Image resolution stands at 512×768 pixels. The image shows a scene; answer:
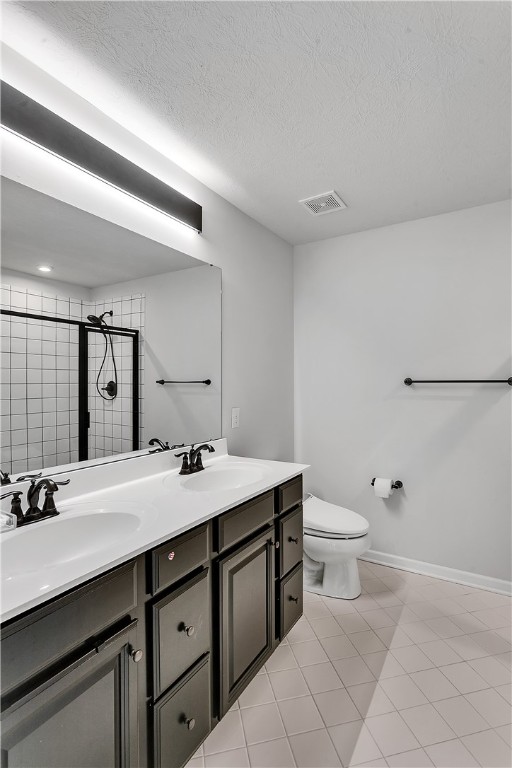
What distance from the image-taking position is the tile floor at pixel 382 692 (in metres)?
1.32

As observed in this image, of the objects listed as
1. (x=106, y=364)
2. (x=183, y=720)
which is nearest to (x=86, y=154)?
(x=106, y=364)

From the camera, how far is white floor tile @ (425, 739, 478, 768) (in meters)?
1.28

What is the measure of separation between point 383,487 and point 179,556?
1750mm

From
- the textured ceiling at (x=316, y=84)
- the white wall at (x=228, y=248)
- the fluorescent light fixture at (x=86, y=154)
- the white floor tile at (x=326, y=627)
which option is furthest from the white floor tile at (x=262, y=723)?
the textured ceiling at (x=316, y=84)

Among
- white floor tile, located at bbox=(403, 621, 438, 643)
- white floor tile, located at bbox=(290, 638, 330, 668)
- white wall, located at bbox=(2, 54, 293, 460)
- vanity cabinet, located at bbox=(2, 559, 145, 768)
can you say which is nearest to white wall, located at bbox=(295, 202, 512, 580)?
white wall, located at bbox=(2, 54, 293, 460)

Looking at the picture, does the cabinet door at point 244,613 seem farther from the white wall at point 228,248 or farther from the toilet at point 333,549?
the white wall at point 228,248

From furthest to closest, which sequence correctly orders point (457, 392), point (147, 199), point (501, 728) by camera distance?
point (457, 392) < point (147, 199) < point (501, 728)

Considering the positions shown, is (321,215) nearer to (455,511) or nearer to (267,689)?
(455,511)

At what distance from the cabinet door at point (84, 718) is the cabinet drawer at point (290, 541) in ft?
2.94

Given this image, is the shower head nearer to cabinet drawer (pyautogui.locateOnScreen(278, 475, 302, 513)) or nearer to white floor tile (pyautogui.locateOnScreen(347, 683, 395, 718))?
cabinet drawer (pyautogui.locateOnScreen(278, 475, 302, 513))

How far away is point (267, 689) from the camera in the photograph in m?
1.59

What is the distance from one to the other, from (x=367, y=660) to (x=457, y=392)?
1.57m

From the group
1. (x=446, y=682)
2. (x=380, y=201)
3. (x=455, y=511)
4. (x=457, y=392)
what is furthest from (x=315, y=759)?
(x=380, y=201)

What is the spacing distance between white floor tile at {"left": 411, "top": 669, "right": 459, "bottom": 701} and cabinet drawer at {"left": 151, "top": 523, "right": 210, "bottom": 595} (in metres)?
1.13
